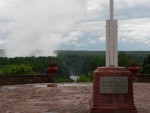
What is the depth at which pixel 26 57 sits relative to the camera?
45.6m

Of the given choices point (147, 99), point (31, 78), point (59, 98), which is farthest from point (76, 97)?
point (31, 78)

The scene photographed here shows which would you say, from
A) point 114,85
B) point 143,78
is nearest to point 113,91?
point 114,85

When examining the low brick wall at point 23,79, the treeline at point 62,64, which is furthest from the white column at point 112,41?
the low brick wall at point 23,79

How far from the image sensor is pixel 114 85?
326 inches

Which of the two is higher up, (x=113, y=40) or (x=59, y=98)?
(x=113, y=40)

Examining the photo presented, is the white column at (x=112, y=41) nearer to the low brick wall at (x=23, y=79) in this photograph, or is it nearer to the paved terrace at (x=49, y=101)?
the paved terrace at (x=49, y=101)

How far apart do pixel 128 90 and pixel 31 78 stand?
962cm

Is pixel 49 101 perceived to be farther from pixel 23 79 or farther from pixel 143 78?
pixel 143 78

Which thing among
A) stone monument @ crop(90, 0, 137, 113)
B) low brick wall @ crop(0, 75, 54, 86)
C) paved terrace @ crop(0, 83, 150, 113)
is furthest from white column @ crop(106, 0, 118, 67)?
low brick wall @ crop(0, 75, 54, 86)

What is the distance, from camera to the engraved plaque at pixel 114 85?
8.29m

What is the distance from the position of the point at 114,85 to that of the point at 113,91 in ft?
0.39

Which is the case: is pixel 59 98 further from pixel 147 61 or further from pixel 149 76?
pixel 147 61

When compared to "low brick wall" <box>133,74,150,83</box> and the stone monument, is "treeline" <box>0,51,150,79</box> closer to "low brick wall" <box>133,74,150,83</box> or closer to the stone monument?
"low brick wall" <box>133,74,150,83</box>

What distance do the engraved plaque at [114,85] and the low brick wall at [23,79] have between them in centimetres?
895
